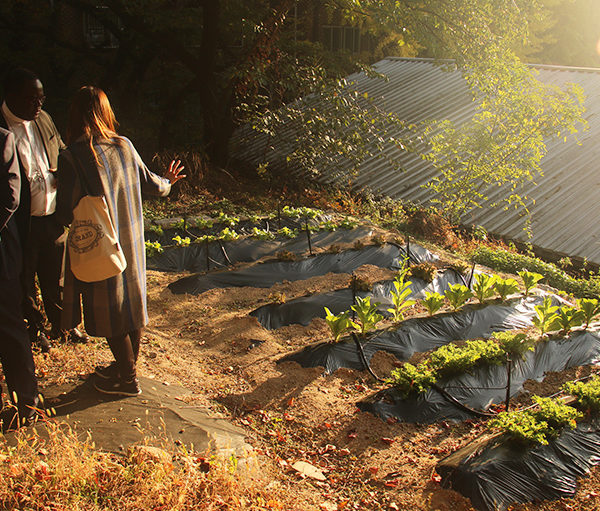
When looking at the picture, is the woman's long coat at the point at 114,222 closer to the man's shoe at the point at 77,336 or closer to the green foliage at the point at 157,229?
the man's shoe at the point at 77,336

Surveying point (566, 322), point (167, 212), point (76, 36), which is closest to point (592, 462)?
point (566, 322)

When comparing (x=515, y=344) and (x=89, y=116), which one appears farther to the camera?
(x=515, y=344)

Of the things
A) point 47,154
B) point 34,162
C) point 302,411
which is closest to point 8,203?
point 34,162

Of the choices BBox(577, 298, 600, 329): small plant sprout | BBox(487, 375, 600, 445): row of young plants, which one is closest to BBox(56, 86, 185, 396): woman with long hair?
BBox(487, 375, 600, 445): row of young plants

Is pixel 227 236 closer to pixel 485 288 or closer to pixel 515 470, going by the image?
pixel 485 288

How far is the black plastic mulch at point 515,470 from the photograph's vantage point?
2830 mm

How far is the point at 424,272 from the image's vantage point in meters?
6.30

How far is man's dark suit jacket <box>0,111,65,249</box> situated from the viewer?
10.1ft

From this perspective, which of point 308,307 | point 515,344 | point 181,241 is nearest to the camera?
point 515,344

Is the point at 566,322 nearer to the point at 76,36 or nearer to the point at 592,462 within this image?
the point at 592,462

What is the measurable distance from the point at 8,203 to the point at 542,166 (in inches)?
377

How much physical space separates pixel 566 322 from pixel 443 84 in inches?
448

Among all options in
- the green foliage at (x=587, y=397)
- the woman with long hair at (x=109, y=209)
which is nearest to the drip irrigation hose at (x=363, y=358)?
the green foliage at (x=587, y=397)

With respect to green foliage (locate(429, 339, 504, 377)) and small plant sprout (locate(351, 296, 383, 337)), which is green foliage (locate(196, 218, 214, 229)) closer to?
small plant sprout (locate(351, 296, 383, 337))
